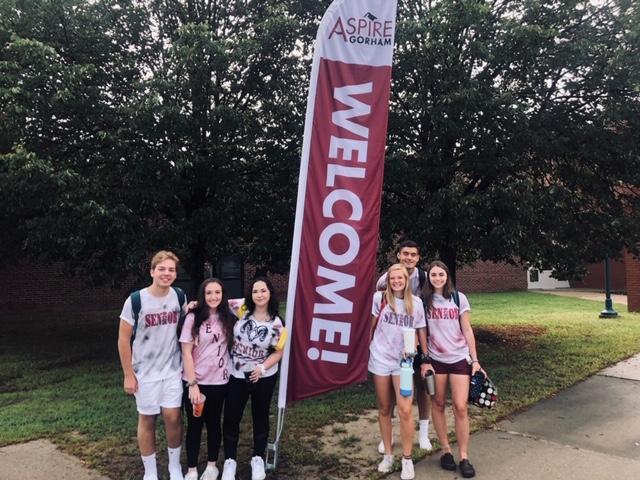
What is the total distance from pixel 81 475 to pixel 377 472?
7.71 feet

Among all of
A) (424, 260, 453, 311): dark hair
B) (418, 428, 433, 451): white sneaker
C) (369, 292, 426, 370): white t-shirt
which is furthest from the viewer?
(418, 428, 433, 451): white sneaker

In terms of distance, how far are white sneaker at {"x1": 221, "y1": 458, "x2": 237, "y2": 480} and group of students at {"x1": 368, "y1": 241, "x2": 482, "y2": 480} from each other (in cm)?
116

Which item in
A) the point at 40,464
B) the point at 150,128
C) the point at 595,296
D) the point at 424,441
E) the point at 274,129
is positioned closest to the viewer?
the point at 40,464

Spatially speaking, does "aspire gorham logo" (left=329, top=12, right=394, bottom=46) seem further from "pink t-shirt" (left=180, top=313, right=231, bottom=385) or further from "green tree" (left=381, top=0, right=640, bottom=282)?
"pink t-shirt" (left=180, top=313, right=231, bottom=385)

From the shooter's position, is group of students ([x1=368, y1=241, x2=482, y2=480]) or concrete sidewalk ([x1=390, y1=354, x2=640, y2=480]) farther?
concrete sidewalk ([x1=390, y1=354, x2=640, y2=480])

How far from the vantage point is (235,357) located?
3.95 metres

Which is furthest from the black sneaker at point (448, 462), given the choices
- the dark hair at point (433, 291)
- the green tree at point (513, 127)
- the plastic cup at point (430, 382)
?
the green tree at point (513, 127)

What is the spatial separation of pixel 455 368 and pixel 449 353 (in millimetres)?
122

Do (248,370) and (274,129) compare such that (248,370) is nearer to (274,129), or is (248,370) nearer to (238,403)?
(238,403)

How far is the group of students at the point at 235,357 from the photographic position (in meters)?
3.76

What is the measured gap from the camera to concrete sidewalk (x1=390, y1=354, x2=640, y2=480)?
4207 mm

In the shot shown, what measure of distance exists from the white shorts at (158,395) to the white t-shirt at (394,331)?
1.52 m

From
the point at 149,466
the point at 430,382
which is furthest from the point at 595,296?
the point at 149,466

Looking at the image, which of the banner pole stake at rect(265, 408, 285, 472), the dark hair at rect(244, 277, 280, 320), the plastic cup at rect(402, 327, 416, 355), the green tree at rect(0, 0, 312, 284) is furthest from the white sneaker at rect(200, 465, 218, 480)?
the green tree at rect(0, 0, 312, 284)
